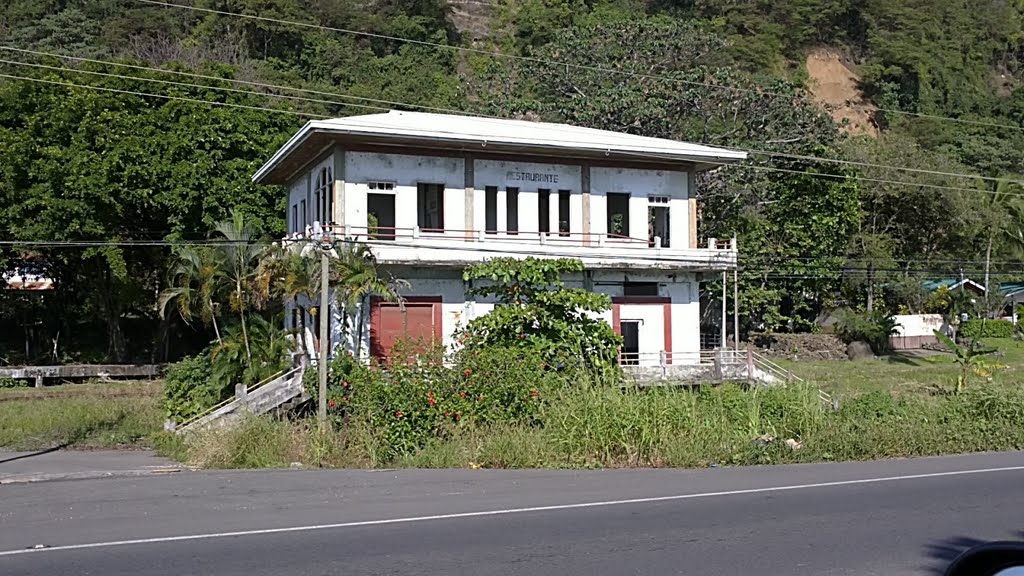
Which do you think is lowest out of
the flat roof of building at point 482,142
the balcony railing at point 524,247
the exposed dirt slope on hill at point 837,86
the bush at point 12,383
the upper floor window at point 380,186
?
the bush at point 12,383

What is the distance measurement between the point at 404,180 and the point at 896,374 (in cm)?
2102

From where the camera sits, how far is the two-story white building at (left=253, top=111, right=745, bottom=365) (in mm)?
27078

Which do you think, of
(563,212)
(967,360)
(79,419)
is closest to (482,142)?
(563,212)

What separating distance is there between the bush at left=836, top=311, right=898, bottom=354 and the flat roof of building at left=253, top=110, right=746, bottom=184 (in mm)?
16610

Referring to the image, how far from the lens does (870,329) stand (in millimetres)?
44688

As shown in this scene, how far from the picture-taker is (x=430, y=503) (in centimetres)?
1312

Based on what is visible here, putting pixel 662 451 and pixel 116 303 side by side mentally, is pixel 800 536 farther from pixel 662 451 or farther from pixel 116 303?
pixel 116 303

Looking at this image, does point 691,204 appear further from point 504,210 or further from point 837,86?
point 837,86

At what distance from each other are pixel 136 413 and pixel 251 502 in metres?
16.0

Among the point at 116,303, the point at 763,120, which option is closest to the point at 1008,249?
the point at 763,120

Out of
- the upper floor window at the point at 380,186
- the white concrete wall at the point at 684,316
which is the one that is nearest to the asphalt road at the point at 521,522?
the upper floor window at the point at 380,186

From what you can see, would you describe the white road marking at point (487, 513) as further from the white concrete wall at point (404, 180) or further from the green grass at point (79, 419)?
the white concrete wall at point (404, 180)

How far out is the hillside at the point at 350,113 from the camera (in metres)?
36.7

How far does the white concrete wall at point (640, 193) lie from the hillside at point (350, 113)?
1388cm
